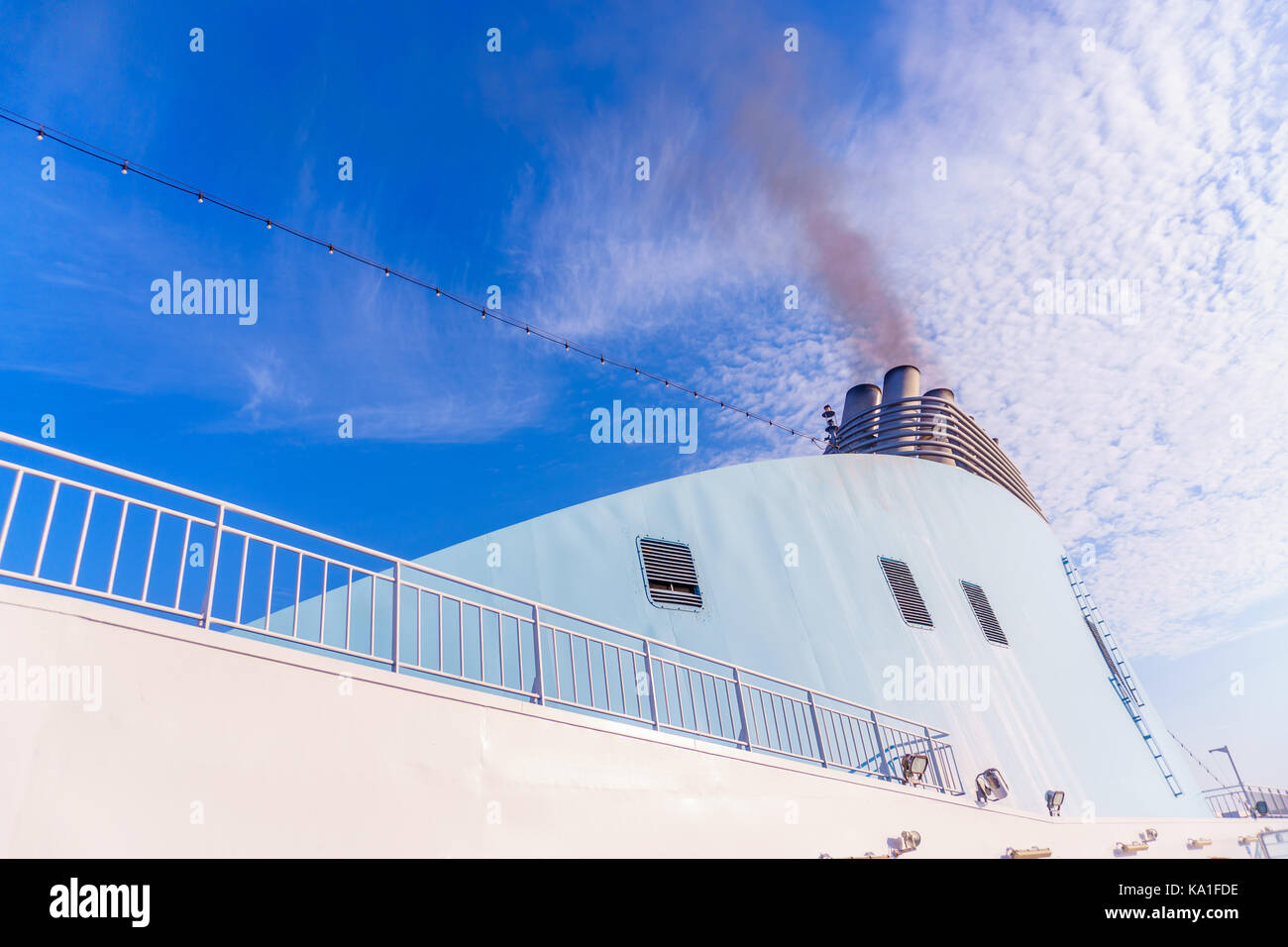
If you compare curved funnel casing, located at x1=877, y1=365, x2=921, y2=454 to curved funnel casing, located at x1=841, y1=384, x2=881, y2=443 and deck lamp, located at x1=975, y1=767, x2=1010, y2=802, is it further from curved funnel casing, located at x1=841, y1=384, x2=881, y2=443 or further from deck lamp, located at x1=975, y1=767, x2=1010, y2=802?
deck lamp, located at x1=975, y1=767, x2=1010, y2=802

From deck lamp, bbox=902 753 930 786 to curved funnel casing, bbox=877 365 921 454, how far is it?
1158 cm

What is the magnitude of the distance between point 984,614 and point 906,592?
236 cm

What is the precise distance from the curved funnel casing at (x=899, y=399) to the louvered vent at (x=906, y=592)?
614 centimetres

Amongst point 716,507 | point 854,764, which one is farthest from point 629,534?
point 854,764

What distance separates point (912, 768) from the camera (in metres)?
9.27

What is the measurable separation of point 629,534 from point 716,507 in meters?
1.67

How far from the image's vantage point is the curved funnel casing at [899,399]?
65.9ft

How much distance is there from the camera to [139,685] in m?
3.82

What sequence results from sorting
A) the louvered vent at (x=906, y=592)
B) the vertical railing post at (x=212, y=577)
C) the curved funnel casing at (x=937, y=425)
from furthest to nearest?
the curved funnel casing at (x=937, y=425), the louvered vent at (x=906, y=592), the vertical railing post at (x=212, y=577)

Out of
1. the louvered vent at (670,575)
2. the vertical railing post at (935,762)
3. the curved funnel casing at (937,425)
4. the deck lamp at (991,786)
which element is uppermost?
the curved funnel casing at (937,425)

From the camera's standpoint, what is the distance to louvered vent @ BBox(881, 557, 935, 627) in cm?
1370

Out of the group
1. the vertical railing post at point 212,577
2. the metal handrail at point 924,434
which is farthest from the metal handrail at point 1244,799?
the vertical railing post at point 212,577

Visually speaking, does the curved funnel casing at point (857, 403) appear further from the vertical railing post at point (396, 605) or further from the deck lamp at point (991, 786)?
the vertical railing post at point (396, 605)
